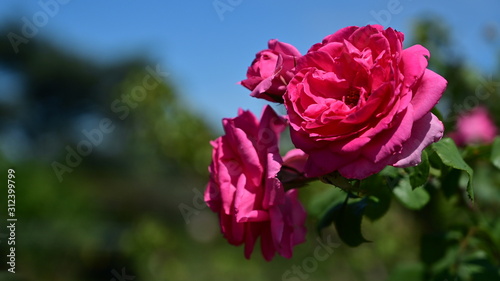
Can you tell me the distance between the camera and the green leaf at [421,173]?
679 millimetres

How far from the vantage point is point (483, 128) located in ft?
7.38

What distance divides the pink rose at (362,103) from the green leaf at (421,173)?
3.7 inches

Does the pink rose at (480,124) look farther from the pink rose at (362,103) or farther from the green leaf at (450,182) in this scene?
the pink rose at (362,103)

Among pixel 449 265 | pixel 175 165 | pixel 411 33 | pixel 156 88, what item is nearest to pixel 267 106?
pixel 449 265

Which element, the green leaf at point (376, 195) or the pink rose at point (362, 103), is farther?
the green leaf at point (376, 195)

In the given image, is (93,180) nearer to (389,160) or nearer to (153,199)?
(153,199)

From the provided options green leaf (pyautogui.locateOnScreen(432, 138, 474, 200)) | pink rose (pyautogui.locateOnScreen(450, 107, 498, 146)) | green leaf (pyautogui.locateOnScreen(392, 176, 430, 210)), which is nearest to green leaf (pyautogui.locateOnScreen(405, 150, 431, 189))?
green leaf (pyautogui.locateOnScreen(432, 138, 474, 200))

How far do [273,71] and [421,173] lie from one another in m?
0.24

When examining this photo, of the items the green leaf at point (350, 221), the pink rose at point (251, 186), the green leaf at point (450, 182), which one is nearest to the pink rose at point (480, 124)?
the green leaf at point (450, 182)

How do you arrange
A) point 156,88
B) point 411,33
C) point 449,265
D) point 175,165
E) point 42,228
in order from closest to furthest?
point 449,265
point 411,33
point 156,88
point 175,165
point 42,228

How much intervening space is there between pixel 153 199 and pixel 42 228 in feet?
14.1

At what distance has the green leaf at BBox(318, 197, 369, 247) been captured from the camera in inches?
30.8

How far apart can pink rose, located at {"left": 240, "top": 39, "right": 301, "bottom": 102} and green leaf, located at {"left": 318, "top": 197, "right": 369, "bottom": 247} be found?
226 millimetres

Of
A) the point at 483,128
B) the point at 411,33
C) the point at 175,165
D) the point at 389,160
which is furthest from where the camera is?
the point at 175,165
